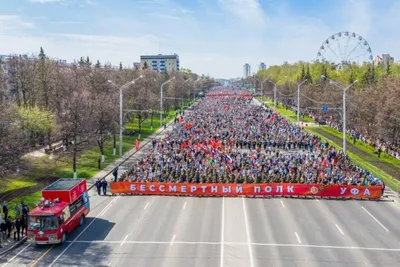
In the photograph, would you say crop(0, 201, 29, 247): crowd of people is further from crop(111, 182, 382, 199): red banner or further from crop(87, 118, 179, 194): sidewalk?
crop(87, 118, 179, 194): sidewalk

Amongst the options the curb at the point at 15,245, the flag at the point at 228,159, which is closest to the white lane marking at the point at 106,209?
the curb at the point at 15,245

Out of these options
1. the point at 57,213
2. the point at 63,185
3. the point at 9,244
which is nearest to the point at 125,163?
the point at 63,185

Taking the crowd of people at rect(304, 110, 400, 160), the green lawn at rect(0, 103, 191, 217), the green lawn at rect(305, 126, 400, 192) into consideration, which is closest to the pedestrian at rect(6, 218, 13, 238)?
the green lawn at rect(0, 103, 191, 217)

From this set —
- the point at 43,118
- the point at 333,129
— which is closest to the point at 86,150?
the point at 43,118

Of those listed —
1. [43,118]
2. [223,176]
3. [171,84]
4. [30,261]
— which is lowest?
[30,261]

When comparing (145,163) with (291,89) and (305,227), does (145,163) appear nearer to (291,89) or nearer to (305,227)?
(305,227)

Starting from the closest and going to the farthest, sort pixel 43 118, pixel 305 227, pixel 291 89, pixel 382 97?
pixel 305 227, pixel 43 118, pixel 382 97, pixel 291 89

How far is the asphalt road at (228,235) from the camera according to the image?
70.1 ft

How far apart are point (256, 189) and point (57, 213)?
16.3m

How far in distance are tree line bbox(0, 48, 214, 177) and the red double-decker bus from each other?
4894 millimetres

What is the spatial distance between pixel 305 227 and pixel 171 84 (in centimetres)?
9002

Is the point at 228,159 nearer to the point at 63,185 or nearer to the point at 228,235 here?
the point at 228,235

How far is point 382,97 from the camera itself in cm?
5347

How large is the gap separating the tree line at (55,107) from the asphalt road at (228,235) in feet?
26.4
